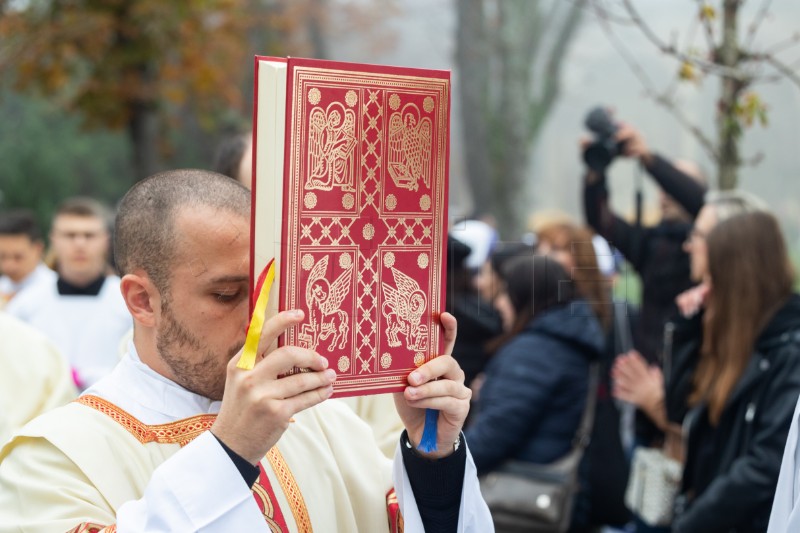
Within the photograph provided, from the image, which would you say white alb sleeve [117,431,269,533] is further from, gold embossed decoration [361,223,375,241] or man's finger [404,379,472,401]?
gold embossed decoration [361,223,375,241]

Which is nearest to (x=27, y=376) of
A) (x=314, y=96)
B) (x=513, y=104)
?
(x=314, y=96)

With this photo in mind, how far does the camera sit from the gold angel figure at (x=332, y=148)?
1688mm

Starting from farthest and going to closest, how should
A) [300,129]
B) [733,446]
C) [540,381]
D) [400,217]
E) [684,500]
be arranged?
[540,381] < [684,500] < [733,446] < [400,217] < [300,129]

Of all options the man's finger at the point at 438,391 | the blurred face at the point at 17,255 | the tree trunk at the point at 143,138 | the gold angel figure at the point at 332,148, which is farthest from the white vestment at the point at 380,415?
the tree trunk at the point at 143,138

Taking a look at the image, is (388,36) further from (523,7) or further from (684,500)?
(684,500)

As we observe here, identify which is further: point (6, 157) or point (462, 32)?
point (6, 157)

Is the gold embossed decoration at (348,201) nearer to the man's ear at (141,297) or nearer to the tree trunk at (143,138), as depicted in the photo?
the man's ear at (141,297)

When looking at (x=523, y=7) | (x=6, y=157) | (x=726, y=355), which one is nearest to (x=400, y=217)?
(x=726, y=355)

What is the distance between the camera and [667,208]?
5402 millimetres

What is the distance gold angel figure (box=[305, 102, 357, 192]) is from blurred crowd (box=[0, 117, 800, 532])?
4.58ft

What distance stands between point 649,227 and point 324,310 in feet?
12.6

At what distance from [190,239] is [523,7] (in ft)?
40.9

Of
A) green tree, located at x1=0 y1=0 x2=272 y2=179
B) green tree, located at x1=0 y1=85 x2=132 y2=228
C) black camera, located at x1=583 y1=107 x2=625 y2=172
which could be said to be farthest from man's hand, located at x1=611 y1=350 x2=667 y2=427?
green tree, located at x1=0 y1=85 x2=132 y2=228

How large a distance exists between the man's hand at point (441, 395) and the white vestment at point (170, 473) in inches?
5.1
